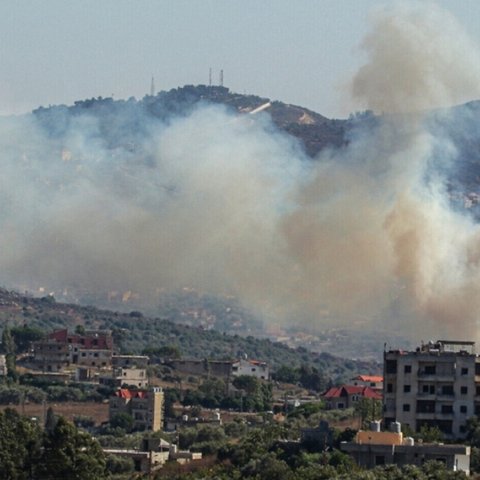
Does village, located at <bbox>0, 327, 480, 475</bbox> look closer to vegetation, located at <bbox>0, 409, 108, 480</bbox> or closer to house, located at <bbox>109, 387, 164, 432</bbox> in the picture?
house, located at <bbox>109, 387, 164, 432</bbox>

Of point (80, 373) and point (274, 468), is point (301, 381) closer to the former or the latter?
point (80, 373)

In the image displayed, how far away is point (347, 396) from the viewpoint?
112750mm

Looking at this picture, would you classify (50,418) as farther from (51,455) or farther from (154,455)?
(51,455)

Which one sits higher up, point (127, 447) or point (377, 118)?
point (377, 118)

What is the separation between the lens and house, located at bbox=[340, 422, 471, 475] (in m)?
78.0

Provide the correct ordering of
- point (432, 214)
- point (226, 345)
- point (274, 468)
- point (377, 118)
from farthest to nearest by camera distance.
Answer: point (226, 345) → point (377, 118) → point (432, 214) → point (274, 468)

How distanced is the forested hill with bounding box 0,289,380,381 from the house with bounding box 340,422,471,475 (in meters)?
97.9

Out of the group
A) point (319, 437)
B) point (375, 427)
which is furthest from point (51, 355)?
point (375, 427)

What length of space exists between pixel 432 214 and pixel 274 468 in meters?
35.5

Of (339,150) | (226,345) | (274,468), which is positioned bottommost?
(274,468)

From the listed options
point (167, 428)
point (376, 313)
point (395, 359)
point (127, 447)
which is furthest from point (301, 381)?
point (395, 359)

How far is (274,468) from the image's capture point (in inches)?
3130

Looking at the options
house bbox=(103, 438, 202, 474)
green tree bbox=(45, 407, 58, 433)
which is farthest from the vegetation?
green tree bbox=(45, 407, 58, 433)

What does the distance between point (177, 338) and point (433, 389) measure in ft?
352
